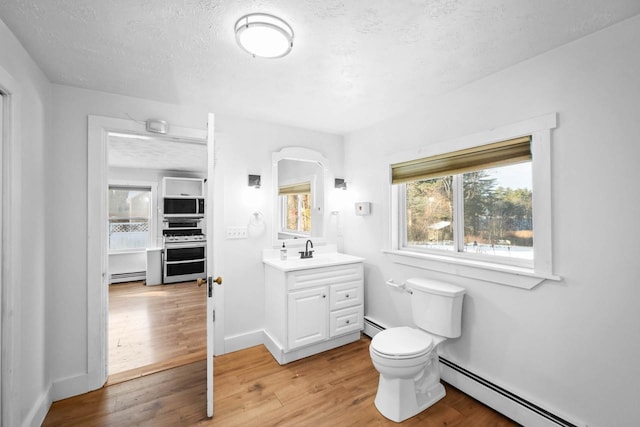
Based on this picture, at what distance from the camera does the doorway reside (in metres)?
2.62

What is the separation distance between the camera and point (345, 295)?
2.75 metres

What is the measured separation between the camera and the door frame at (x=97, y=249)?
211 centimetres

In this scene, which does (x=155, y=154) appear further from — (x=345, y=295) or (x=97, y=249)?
(x=345, y=295)

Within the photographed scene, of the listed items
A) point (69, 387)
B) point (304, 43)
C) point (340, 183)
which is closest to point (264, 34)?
point (304, 43)

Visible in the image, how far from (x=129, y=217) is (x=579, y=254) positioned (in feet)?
21.6

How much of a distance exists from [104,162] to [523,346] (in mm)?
3270

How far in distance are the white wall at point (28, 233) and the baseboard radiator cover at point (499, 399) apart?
2694mm

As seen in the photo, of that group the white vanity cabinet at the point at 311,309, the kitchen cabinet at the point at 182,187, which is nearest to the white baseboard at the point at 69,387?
the white vanity cabinet at the point at 311,309

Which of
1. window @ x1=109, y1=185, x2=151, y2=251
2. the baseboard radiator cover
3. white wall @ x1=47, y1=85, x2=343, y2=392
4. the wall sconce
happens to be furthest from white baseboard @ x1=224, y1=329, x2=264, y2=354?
window @ x1=109, y1=185, x2=151, y2=251

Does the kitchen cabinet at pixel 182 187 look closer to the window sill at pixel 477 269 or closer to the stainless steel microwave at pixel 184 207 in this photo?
the stainless steel microwave at pixel 184 207

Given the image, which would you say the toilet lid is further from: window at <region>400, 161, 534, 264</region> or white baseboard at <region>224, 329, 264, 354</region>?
white baseboard at <region>224, 329, 264, 354</region>

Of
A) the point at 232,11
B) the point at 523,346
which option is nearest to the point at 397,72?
the point at 232,11

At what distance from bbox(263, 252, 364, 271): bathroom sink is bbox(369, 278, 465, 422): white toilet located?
0.77 m

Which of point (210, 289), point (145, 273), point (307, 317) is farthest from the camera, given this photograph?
point (145, 273)
